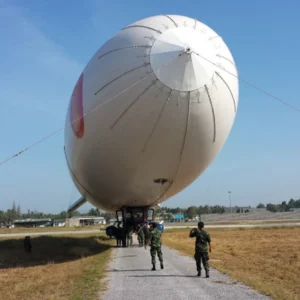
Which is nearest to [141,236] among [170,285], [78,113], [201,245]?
[78,113]

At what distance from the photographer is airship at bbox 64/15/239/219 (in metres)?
11.4

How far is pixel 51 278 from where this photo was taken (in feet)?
38.5

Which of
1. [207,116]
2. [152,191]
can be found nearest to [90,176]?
[152,191]

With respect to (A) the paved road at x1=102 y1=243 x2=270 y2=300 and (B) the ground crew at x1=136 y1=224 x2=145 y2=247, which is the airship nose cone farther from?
(B) the ground crew at x1=136 y1=224 x2=145 y2=247

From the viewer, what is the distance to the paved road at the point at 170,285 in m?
7.93

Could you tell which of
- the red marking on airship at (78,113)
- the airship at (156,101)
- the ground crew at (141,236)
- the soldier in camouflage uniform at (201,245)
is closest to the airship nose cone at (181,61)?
the airship at (156,101)

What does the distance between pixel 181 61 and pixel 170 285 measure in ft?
21.0

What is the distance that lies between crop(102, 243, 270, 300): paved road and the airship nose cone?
563cm

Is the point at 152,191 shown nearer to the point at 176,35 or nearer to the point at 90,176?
the point at 90,176

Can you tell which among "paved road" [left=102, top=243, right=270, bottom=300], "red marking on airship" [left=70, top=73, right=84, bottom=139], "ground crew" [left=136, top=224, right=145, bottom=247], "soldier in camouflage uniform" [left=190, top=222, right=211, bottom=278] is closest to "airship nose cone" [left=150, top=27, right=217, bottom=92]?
"red marking on airship" [left=70, top=73, right=84, bottom=139]

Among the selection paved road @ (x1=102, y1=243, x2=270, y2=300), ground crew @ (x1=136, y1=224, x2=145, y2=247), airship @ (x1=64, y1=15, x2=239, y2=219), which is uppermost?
airship @ (x1=64, y1=15, x2=239, y2=219)

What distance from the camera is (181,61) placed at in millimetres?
11070

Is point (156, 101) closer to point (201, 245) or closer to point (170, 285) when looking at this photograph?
point (201, 245)

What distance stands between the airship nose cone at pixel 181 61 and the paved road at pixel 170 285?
222 inches
